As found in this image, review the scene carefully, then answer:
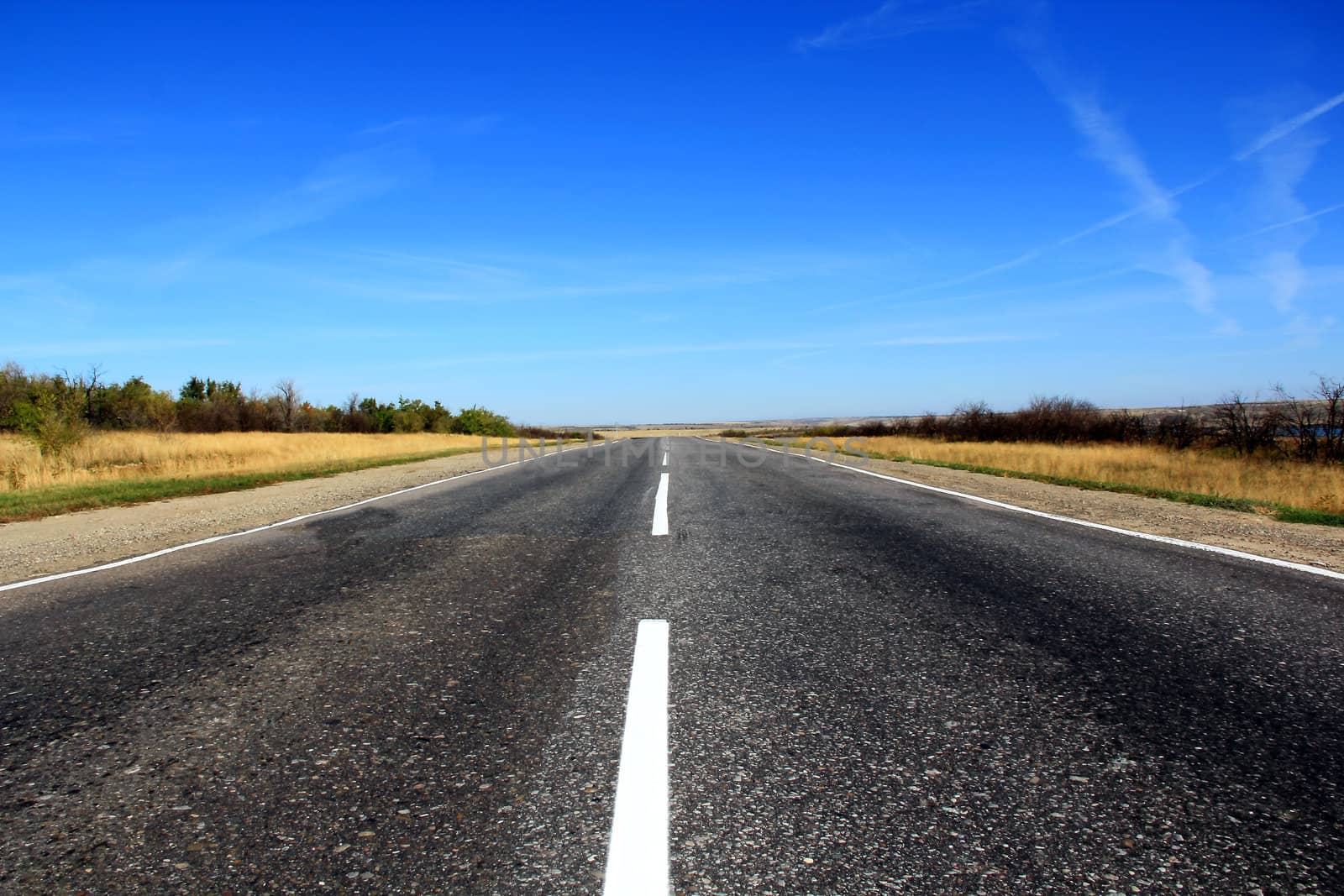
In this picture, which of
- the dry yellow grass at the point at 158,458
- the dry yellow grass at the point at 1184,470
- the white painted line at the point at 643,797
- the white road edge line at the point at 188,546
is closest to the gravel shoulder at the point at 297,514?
the white road edge line at the point at 188,546

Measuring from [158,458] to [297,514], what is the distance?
15935 millimetres

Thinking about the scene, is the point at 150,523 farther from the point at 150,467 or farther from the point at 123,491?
the point at 150,467

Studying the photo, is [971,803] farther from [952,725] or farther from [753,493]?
[753,493]

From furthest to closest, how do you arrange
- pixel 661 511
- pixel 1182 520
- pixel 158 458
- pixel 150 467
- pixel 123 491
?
pixel 158 458
pixel 150 467
pixel 123 491
pixel 661 511
pixel 1182 520

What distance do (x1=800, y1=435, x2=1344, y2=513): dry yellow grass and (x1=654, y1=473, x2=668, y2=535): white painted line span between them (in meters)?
9.34

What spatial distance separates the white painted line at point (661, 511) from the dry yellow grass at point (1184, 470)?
30.7 feet

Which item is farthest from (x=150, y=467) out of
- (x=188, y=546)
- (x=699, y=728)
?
(x=699, y=728)

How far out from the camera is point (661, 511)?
929 cm

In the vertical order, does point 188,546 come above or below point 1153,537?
below

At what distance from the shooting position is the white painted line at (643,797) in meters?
1.83

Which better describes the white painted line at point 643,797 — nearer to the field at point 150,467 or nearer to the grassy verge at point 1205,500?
the grassy verge at point 1205,500

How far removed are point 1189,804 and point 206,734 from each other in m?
3.41

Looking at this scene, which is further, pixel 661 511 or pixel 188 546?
pixel 661 511

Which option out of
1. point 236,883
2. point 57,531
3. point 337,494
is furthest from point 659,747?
point 337,494
